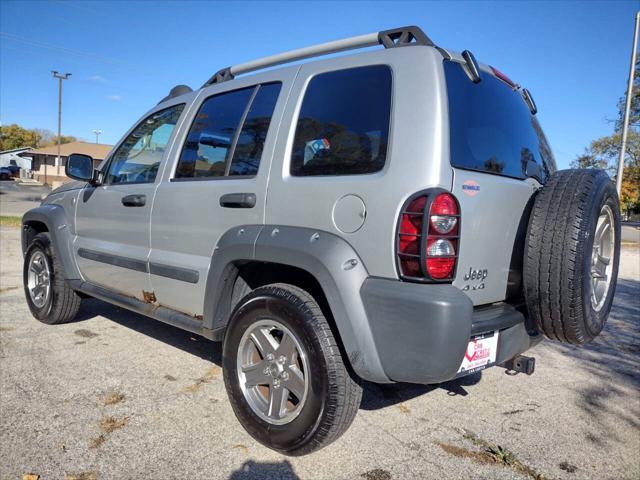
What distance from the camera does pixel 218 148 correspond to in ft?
10.6

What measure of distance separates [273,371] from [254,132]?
1383mm

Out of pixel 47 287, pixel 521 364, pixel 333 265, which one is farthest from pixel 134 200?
pixel 521 364

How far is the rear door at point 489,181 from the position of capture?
2354 mm

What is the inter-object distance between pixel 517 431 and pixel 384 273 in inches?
61.2

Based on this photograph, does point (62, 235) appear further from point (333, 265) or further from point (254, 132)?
point (333, 265)

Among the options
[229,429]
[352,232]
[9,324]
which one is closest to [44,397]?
[229,429]

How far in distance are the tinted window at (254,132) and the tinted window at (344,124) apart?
0.87ft

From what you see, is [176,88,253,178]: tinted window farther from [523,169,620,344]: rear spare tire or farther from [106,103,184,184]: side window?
[523,169,620,344]: rear spare tire

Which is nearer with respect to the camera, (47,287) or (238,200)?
(238,200)

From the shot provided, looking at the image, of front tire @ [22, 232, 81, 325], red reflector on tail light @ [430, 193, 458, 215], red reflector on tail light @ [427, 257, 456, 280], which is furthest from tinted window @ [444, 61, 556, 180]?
front tire @ [22, 232, 81, 325]

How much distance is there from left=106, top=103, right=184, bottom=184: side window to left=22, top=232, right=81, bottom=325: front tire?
42.8 inches

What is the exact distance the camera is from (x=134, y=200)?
3.67 metres

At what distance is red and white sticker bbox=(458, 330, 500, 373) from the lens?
235cm

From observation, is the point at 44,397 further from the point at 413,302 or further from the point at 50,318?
the point at 413,302
